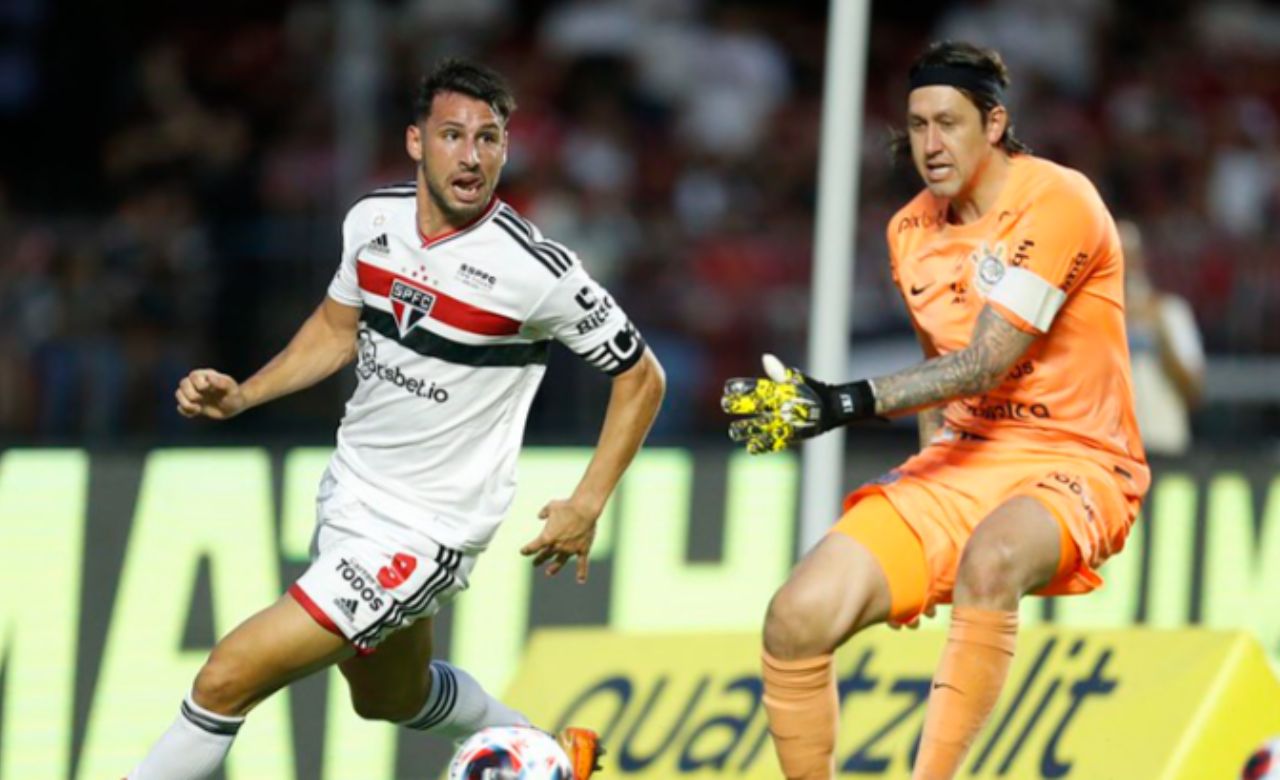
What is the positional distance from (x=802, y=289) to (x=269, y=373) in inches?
267

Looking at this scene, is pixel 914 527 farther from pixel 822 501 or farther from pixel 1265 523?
pixel 1265 523

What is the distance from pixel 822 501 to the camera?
8305mm

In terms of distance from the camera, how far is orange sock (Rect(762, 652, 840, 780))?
6.32 meters

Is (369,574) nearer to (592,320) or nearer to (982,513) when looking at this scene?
(592,320)

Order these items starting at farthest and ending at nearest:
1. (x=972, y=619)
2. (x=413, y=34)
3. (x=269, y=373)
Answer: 1. (x=413, y=34)
2. (x=269, y=373)
3. (x=972, y=619)

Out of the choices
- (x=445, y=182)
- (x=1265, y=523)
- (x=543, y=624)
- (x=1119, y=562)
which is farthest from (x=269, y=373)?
(x=1265, y=523)

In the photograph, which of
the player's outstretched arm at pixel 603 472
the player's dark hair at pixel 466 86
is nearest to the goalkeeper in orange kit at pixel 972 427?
the player's outstretched arm at pixel 603 472

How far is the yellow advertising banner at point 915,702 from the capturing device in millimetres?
7516

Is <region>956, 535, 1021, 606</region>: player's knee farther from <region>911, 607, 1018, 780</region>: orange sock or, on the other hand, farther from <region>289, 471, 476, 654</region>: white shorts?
<region>289, 471, 476, 654</region>: white shorts

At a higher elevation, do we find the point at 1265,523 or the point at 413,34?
the point at 413,34

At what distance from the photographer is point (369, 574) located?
629cm

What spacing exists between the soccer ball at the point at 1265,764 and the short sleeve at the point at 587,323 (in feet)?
6.44

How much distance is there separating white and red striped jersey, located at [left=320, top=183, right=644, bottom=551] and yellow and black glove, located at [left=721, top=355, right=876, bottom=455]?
0.46 meters

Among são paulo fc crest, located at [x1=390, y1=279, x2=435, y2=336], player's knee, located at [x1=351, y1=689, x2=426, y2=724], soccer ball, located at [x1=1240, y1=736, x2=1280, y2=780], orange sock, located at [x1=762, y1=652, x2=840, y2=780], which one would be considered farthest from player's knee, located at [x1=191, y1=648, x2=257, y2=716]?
soccer ball, located at [x1=1240, y1=736, x2=1280, y2=780]
